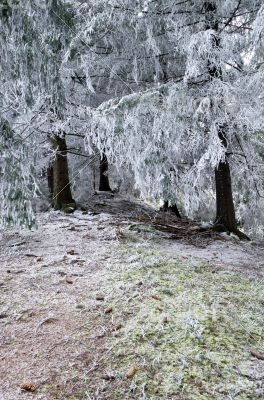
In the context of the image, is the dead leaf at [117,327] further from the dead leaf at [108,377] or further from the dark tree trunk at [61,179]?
the dark tree trunk at [61,179]

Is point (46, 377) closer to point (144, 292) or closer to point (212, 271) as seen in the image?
point (144, 292)

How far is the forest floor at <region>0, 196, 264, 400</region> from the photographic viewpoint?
7.44 feet

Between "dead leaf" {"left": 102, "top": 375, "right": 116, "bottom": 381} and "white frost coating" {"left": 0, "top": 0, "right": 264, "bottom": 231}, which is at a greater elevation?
"white frost coating" {"left": 0, "top": 0, "right": 264, "bottom": 231}

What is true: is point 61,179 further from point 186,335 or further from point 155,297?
point 186,335

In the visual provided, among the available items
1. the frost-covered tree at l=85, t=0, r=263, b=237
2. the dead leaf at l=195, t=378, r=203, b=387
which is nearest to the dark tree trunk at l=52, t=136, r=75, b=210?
the frost-covered tree at l=85, t=0, r=263, b=237

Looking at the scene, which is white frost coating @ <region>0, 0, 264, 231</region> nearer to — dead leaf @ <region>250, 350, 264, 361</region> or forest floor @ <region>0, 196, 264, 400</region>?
forest floor @ <region>0, 196, 264, 400</region>

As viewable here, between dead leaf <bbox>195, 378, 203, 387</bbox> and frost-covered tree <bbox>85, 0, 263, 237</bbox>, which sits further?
frost-covered tree <bbox>85, 0, 263, 237</bbox>

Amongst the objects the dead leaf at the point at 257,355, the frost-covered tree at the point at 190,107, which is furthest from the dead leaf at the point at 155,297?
the frost-covered tree at the point at 190,107

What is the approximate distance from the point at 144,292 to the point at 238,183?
4.40m

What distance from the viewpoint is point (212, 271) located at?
4.38 meters

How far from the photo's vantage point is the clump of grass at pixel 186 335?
7.34 feet

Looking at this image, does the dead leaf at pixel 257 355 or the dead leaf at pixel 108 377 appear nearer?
the dead leaf at pixel 108 377

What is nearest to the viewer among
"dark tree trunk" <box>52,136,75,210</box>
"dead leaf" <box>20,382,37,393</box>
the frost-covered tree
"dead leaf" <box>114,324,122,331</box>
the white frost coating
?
"dead leaf" <box>20,382,37,393</box>

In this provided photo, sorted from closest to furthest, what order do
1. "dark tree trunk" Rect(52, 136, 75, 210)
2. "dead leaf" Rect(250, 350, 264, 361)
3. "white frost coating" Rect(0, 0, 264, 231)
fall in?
"dead leaf" Rect(250, 350, 264, 361) < "white frost coating" Rect(0, 0, 264, 231) < "dark tree trunk" Rect(52, 136, 75, 210)
